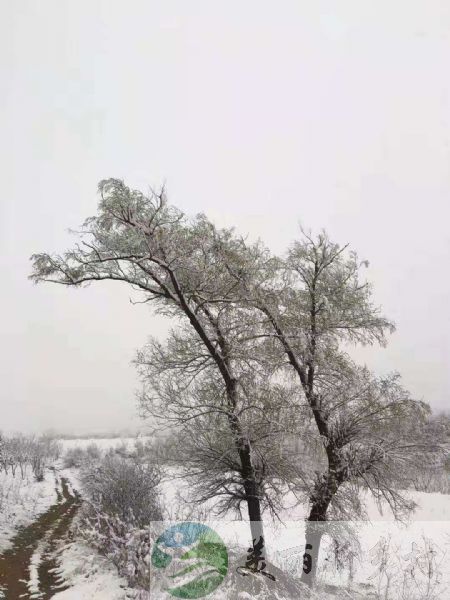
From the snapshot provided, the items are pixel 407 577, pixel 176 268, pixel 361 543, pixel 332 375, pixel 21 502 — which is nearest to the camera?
pixel 176 268

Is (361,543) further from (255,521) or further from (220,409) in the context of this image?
(220,409)

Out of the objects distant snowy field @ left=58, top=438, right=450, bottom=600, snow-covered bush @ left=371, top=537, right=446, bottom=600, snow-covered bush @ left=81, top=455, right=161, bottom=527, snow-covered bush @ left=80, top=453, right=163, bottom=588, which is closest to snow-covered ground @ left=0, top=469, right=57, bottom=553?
snow-covered bush @ left=80, top=453, right=163, bottom=588

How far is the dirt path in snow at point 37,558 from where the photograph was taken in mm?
8055

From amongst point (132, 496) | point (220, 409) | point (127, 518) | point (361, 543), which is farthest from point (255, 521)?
point (132, 496)

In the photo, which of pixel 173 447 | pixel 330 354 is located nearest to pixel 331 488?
pixel 330 354

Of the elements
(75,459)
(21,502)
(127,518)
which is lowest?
(75,459)

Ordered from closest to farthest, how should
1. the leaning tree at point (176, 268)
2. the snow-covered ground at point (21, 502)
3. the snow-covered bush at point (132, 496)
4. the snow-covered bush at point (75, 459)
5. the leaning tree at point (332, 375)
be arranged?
the leaning tree at point (176, 268), the leaning tree at point (332, 375), the snow-covered bush at point (132, 496), the snow-covered ground at point (21, 502), the snow-covered bush at point (75, 459)

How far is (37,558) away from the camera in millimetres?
10508

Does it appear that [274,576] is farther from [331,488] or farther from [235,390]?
[235,390]

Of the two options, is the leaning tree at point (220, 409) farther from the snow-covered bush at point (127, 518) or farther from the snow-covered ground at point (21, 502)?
the snow-covered ground at point (21, 502)

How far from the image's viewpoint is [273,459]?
841 cm

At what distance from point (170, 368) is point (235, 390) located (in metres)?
1.45

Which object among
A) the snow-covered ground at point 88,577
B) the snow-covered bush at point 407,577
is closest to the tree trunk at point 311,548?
the snow-covered bush at point 407,577

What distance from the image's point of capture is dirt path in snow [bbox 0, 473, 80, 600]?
805 cm
